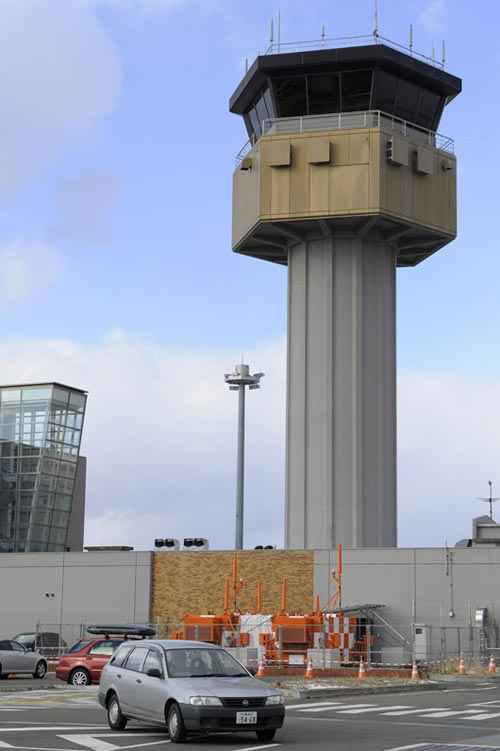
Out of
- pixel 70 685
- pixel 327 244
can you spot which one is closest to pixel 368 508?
pixel 327 244

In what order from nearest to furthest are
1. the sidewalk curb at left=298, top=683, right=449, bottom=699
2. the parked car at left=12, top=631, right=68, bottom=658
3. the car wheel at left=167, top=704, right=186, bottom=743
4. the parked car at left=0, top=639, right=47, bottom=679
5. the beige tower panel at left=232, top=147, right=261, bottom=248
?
the car wheel at left=167, top=704, right=186, bottom=743 → the sidewalk curb at left=298, top=683, right=449, bottom=699 → the parked car at left=0, top=639, right=47, bottom=679 → the parked car at left=12, top=631, right=68, bottom=658 → the beige tower panel at left=232, top=147, right=261, bottom=248

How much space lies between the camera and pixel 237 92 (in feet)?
197

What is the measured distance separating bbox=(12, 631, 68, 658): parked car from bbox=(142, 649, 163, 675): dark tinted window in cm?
3193

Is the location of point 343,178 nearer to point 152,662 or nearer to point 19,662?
point 19,662

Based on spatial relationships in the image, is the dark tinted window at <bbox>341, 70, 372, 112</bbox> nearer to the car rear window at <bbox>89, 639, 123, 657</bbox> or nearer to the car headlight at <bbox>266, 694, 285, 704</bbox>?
the car rear window at <bbox>89, 639, 123, 657</bbox>

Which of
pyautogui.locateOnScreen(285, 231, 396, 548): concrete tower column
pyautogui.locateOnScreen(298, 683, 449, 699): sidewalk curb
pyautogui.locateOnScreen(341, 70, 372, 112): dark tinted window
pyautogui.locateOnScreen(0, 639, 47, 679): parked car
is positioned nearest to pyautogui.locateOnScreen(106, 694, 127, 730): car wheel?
pyautogui.locateOnScreen(298, 683, 449, 699): sidewalk curb

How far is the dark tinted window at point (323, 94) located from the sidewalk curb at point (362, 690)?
30.2 meters

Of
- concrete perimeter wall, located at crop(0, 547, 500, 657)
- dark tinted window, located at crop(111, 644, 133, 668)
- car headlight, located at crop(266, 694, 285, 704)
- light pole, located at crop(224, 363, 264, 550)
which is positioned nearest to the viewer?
car headlight, located at crop(266, 694, 285, 704)

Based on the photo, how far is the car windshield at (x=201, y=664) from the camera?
1903 cm

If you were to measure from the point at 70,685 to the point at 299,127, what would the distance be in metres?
30.8

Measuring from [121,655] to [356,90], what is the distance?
1588 inches

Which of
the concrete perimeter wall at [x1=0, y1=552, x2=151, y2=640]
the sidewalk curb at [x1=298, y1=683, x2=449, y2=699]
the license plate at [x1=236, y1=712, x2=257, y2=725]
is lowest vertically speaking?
the sidewalk curb at [x1=298, y1=683, x2=449, y2=699]

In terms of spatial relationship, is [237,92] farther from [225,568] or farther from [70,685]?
[70,685]

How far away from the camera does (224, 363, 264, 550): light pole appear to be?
225 ft
